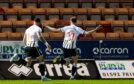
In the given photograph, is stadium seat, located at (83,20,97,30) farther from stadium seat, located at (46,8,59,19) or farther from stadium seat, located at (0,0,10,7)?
stadium seat, located at (0,0,10,7)

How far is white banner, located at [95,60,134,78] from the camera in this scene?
60.5ft

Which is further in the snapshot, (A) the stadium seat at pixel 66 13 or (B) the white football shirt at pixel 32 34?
(A) the stadium seat at pixel 66 13

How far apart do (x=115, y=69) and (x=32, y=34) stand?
Answer: 4.15 meters

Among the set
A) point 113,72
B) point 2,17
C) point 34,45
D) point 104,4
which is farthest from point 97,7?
point 34,45

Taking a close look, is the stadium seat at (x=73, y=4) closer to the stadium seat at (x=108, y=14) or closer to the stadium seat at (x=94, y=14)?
the stadium seat at (x=94, y=14)

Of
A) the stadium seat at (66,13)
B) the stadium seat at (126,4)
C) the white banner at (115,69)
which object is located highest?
the stadium seat at (126,4)

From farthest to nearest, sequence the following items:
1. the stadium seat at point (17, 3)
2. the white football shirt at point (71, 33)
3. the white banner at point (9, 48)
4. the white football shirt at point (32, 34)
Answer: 1. the stadium seat at point (17, 3)
2. the white banner at point (9, 48)
3. the white football shirt at point (71, 33)
4. the white football shirt at point (32, 34)

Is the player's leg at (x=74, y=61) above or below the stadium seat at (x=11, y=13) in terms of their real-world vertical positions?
below

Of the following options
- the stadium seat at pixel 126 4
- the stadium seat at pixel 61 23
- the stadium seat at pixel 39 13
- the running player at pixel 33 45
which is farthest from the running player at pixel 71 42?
the stadium seat at pixel 126 4

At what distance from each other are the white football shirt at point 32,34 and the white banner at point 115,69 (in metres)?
3.26

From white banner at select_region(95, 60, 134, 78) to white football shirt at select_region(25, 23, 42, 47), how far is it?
10.7 feet

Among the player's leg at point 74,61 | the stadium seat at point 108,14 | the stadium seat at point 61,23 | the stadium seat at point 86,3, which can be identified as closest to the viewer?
the player's leg at point 74,61

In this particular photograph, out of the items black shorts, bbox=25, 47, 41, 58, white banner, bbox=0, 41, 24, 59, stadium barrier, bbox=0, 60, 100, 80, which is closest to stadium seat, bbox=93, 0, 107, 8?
white banner, bbox=0, 41, 24, 59

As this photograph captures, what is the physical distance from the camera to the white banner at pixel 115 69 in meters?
18.4
